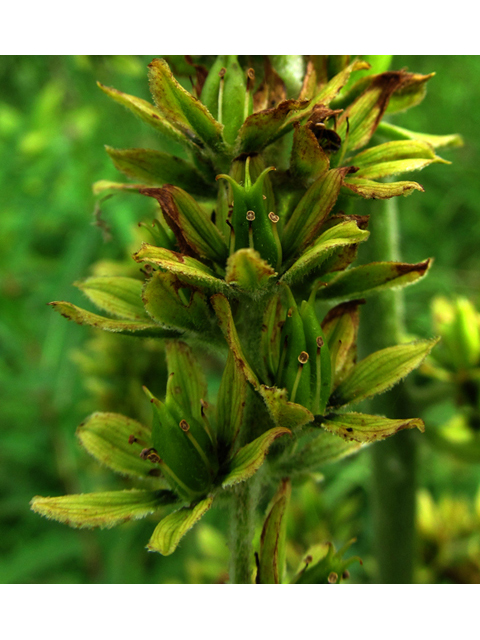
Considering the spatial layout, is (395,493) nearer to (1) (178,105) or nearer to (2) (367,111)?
(2) (367,111)

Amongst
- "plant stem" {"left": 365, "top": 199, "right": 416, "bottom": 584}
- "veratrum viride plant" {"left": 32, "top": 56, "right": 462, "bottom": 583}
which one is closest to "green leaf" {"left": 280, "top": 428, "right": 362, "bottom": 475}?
"veratrum viride plant" {"left": 32, "top": 56, "right": 462, "bottom": 583}

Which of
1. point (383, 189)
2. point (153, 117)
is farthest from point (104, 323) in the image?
point (383, 189)

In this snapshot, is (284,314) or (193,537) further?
(193,537)

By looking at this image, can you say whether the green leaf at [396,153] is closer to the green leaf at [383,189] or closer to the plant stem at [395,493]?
the green leaf at [383,189]

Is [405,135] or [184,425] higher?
[405,135]

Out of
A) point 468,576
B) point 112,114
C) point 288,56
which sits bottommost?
point 468,576

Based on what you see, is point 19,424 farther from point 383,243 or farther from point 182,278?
point 182,278

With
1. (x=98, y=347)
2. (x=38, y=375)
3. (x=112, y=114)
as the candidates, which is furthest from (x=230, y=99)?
(x=112, y=114)
